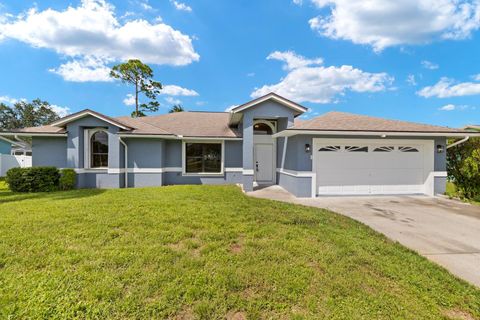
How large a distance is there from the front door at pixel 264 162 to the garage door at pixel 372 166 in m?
3.61

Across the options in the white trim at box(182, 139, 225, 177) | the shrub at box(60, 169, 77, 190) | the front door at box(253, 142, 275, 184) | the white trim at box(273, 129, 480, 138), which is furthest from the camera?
the front door at box(253, 142, 275, 184)

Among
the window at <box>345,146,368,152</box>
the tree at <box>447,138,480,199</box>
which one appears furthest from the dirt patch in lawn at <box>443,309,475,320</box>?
the tree at <box>447,138,480,199</box>

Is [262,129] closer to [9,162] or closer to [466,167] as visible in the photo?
[466,167]

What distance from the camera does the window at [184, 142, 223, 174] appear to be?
12.3 m

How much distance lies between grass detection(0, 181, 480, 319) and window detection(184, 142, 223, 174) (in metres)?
7.06

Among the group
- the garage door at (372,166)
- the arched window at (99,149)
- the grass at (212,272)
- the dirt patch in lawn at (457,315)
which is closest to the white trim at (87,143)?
the arched window at (99,149)

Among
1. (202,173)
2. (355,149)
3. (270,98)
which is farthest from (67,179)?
(355,149)

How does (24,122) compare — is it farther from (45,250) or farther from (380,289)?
(380,289)

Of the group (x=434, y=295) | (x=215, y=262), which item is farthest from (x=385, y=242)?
(x=215, y=262)

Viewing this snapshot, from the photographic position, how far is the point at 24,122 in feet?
153

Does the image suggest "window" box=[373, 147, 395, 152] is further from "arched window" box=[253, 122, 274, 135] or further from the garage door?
"arched window" box=[253, 122, 274, 135]

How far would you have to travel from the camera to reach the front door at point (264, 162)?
502 inches

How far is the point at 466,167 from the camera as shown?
9.55 meters

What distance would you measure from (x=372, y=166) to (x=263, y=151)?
546 cm
